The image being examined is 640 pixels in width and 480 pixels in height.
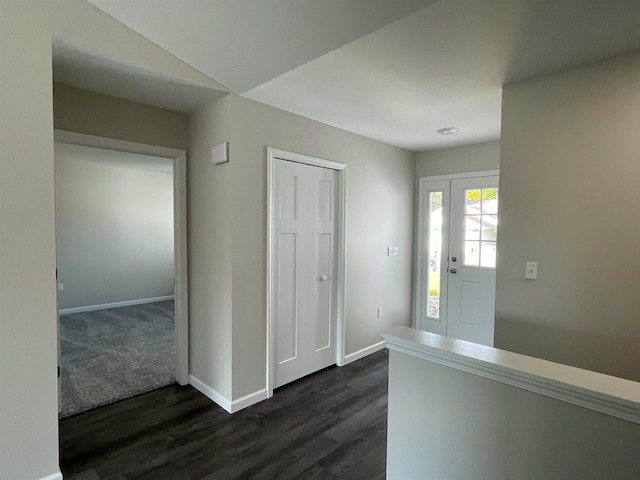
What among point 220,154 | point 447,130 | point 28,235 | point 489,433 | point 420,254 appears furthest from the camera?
point 420,254

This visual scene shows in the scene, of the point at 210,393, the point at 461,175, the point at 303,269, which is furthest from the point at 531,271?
the point at 210,393

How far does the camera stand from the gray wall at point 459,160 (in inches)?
146

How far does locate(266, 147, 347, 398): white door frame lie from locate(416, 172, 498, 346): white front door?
1.37 metres

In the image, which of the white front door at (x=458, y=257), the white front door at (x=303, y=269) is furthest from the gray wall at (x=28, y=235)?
the white front door at (x=458, y=257)

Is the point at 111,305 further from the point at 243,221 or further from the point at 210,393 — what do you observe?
the point at 243,221

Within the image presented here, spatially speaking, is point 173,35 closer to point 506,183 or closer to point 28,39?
point 28,39

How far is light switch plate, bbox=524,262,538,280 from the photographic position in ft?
7.14

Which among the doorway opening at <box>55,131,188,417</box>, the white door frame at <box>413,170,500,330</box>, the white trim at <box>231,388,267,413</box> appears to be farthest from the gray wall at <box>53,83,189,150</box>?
the white door frame at <box>413,170,500,330</box>

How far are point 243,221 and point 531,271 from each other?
6.69 feet

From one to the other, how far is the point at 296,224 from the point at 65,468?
2.24m

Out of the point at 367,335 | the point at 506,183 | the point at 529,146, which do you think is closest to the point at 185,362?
the point at 367,335

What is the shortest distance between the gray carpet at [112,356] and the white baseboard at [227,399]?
0.47 meters

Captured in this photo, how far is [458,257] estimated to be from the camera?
397cm

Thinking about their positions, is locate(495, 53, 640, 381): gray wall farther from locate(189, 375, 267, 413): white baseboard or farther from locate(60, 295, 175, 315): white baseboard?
locate(60, 295, 175, 315): white baseboard
